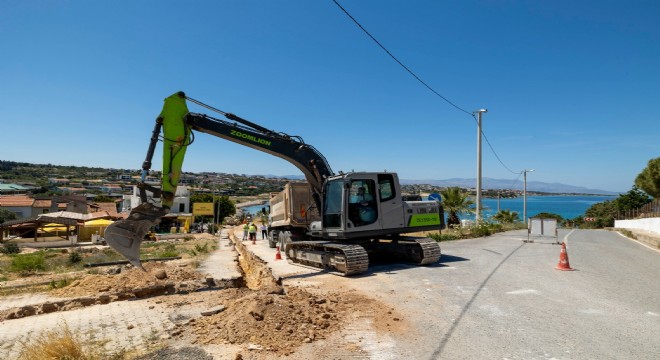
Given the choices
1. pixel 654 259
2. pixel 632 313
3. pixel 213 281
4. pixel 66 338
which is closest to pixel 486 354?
A: pixel 632 313

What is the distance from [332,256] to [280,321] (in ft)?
15.5

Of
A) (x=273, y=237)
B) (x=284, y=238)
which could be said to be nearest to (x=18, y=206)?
(x=273, y=237)

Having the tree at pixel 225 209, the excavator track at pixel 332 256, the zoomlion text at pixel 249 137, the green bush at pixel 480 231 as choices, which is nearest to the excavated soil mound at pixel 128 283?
the excavator track at pixel 332 256

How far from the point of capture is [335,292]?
799 cm

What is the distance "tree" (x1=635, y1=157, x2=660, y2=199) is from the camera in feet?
121

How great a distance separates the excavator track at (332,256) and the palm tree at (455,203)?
21506 millimetres

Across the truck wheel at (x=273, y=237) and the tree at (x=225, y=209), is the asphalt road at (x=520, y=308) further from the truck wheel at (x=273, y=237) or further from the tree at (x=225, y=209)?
the tree at (x=225, y=209)

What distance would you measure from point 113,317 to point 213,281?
3.38 metres

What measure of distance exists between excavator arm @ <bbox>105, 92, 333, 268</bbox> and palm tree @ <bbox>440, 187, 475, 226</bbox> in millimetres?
21968

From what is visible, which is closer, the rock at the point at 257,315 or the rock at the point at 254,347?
the rock at the point at 254,347

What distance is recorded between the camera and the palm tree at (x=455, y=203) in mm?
31109

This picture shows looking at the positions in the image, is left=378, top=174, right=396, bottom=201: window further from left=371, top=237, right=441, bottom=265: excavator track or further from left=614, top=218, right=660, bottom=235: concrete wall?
left=614, top=218, right=660, bottom=235: concrete wall


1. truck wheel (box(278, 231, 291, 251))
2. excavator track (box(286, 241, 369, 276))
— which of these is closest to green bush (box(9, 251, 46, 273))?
truck wheel (box(278, 231, 291, 251))

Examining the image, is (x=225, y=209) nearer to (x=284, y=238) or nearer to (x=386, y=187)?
(x=284, y=238)
